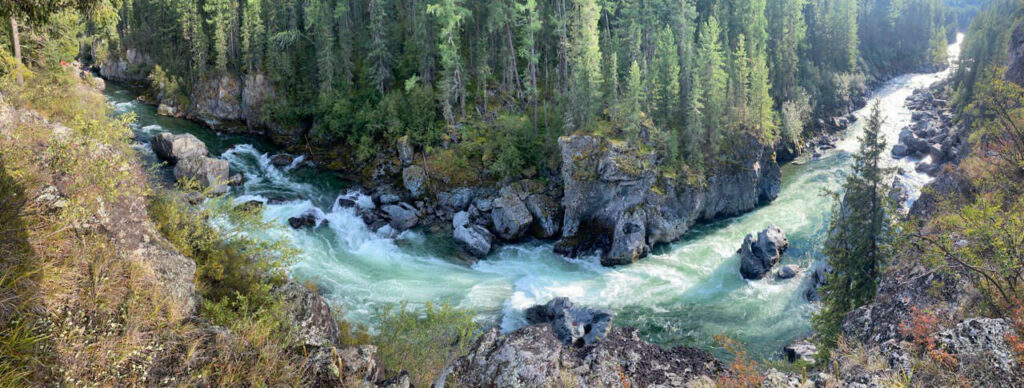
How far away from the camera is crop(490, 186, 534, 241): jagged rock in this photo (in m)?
31.9

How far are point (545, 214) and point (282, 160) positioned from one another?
24.1 meters

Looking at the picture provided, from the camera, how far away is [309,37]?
52594mm

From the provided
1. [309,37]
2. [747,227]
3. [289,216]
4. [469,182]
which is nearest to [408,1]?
[309,37]

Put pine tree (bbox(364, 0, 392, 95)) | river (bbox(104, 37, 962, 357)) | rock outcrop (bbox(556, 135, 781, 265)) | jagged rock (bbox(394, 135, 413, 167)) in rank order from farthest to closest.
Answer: pine tree (bbox(364, 0, 392, 95)) → jagged rock (bbox(394, 135, 413, 167)) → rock outcrop (bbox(556, 135, 781, 265)) → river (bbox(104, 37, 962, 357))

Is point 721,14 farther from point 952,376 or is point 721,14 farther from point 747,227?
point 952,376

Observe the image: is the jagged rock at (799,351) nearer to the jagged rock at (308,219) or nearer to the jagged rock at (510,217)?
the jagged rock at (510,217)

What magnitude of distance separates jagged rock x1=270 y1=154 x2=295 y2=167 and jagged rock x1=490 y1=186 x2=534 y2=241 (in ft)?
66.3

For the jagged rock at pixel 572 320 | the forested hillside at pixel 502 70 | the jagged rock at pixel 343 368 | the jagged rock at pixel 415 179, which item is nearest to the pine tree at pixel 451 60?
the forested hillside at pixel 502 70

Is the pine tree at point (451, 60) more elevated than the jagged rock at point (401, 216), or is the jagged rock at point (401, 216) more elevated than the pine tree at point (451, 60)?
the pine tree at point (451, 60)

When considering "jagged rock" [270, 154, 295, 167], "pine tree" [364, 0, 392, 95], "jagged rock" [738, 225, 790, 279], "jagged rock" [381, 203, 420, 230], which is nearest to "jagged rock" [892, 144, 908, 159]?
"jagged rock" [738, 225, 790, 279]

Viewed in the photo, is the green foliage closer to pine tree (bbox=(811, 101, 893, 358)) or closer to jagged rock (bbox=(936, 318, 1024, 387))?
jagged rock (bbox=(936, 318, 1024, 387))

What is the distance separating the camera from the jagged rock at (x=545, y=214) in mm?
32688

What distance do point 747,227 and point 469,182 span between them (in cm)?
2089

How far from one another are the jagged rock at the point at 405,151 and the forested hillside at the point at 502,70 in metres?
0.66
